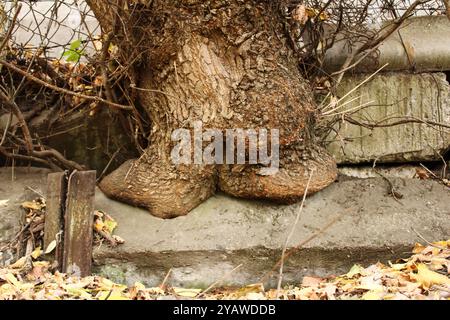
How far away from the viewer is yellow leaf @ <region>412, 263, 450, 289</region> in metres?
2.63

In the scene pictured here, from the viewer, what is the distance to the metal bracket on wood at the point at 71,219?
3.14 meters

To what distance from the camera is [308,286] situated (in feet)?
9.86

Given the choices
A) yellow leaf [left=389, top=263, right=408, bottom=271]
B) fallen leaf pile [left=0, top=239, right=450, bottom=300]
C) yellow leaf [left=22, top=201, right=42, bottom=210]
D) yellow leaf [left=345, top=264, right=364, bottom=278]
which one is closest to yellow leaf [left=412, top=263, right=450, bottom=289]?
fallen leaf pile [left=0, top=239, right=450, bottom=300]

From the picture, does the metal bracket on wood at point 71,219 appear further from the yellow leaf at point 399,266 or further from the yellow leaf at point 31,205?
the yellow leaf at point 399,266

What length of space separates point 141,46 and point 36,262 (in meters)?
1.37

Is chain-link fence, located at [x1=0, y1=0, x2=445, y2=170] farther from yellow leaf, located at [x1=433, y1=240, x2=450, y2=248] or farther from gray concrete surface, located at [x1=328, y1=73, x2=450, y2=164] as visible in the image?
yellow leaf, located at [x1=433, y1=240, x2=450, y2=248]

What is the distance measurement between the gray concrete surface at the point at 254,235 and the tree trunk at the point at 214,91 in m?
0.11

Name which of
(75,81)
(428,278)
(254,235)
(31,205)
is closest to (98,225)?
(31,205)

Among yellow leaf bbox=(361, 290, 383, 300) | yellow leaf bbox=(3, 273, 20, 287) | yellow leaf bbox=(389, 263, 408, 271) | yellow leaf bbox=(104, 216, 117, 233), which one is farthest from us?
yellow leaf bbox=(104, 216, 117, 233)

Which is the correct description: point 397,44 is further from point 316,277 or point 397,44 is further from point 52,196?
point 52,196

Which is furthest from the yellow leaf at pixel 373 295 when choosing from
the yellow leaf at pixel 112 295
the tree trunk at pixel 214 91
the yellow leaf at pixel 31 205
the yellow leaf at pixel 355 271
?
the yellow leaf at pixel 31 205

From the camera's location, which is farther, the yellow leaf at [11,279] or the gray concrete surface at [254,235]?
the gray concrete surface at [254,235]
